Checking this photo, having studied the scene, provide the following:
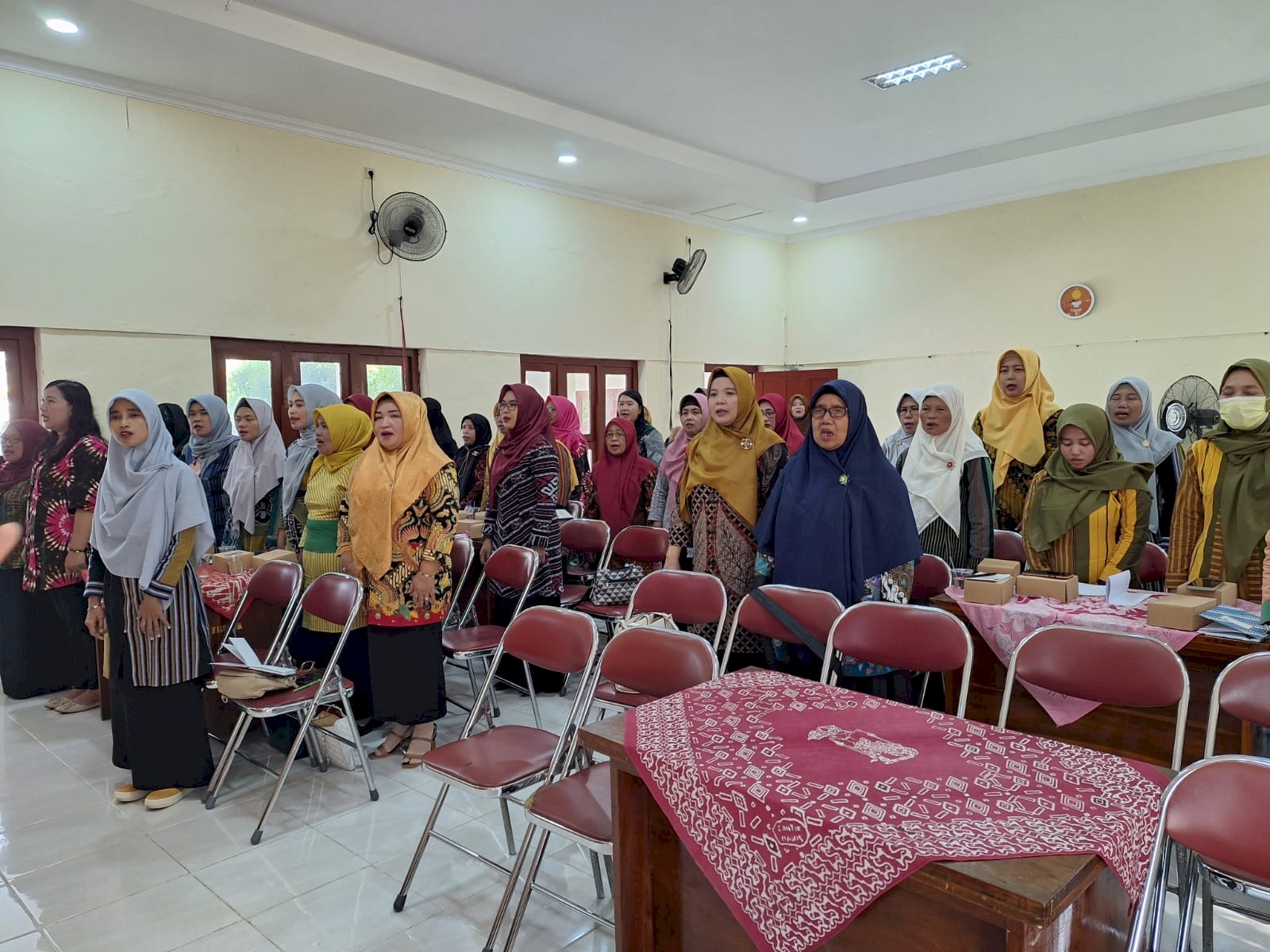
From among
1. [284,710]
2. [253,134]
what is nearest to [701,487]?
[284,710]

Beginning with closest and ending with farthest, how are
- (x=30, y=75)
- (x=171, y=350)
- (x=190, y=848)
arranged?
(x=190, y=848) < (x=30, y=75) < (x=171, y=350)

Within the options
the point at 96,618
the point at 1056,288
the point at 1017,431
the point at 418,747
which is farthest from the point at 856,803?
the point at 1056,288

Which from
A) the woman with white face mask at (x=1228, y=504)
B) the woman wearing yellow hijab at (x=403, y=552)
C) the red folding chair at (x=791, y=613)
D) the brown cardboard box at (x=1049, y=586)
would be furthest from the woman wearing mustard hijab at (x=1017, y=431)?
the woman wearing yellow hijab at (x=403, y=552)

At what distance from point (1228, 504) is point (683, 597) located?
211cm

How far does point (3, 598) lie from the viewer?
420 centimetres

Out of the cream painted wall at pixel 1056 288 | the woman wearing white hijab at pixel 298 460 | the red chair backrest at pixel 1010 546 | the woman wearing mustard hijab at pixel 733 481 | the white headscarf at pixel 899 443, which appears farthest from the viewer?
the cream painted wall at pixel 1056 288

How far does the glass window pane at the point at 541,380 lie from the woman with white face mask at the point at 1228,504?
17.8 ft

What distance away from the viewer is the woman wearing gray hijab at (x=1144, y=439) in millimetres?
4309

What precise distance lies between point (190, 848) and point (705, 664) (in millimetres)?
1924

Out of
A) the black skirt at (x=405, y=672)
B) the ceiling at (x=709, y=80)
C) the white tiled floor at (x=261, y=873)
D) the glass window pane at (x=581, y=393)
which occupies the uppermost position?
the ceiling at (x=709, y=80)

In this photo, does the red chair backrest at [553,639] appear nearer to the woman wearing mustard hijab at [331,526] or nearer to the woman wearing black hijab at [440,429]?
the woman wearing mustard hijab at [331,526]

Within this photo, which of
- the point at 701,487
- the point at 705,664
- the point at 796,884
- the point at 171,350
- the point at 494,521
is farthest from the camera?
the point at 171,350

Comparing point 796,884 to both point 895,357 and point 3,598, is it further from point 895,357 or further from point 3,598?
point 895,357

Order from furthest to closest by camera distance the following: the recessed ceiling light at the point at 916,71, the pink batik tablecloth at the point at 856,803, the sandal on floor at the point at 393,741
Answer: the recessed ceiling light at the point at 916,71, the sandal on floor at the point at 393,741, the pink batik tablecloth at the point at 856,803
